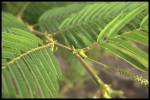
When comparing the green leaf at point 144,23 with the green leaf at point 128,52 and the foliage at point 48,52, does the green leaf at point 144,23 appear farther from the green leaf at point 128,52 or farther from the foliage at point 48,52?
the green leaf at point 128,52

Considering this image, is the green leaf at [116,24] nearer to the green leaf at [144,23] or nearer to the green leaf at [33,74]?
the green leaf at [144,23]

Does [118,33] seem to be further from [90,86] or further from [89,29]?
[90,86]

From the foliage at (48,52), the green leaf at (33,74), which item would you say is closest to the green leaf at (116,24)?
the foliage at (48,52)

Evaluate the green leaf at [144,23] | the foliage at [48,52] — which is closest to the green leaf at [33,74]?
the foliage at [48,52]

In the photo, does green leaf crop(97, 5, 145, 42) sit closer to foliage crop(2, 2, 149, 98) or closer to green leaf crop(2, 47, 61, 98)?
foliage crop(2, 2, 149, 98)

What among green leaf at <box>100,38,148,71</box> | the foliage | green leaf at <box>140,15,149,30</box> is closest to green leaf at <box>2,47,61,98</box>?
the foliage

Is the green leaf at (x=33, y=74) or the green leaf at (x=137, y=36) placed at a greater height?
the green leaf at (x=137, y=36)

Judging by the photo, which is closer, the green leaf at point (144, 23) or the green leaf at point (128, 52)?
the green leaf at point (128, 52)

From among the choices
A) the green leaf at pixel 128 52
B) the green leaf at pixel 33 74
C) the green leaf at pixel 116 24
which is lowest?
the green leaf at pixel 33 74

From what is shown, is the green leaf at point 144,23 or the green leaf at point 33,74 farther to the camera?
the green leaf at point 144,23

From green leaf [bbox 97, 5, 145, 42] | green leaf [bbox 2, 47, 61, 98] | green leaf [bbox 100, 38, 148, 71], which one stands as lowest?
green leaf [bbox 2, 47, 61, 98]

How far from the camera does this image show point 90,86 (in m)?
4.45

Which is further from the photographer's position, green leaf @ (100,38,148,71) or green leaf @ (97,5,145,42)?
green leaf @ (97,5,145,42)

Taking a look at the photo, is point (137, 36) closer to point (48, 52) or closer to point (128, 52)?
point (128, 52)
